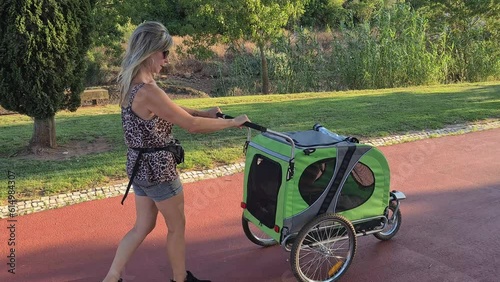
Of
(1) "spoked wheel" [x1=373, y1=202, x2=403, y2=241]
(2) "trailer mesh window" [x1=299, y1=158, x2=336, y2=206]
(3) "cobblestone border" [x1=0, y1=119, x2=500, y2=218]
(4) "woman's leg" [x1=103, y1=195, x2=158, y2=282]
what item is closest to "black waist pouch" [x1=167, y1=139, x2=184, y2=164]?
(4) "woman's leg" [x1=103, y1=195, x2=158, y2=282]

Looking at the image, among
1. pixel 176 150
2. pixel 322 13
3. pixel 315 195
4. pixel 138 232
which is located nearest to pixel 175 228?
pixel 138 232

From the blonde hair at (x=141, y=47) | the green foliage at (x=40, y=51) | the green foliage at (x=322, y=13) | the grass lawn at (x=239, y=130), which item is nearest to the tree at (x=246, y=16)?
the grass lawn at (x=239, y=130)

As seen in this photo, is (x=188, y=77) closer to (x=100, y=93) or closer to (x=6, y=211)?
(x=100, y=93)

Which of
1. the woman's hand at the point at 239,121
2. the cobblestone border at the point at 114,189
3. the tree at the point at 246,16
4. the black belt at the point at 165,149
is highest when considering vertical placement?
the tree at the point at 246,16

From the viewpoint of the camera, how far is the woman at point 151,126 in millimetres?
3152

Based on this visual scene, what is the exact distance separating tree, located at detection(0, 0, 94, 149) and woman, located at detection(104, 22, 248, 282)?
13.5ft

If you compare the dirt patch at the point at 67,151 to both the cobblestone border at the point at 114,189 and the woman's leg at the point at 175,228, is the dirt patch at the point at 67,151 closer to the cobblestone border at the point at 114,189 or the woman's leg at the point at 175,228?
the cobblestone border at the point at 114,189

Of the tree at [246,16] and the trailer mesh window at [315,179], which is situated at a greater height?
the tree at [246,16]

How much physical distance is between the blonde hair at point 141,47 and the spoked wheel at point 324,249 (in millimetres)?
1694

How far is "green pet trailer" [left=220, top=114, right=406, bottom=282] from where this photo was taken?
3.69 metres

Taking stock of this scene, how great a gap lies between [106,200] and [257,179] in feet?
7.99

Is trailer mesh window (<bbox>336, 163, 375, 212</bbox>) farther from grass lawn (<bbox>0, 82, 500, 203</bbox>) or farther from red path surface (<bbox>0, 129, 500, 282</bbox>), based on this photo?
grass lawn (<bbox>0, 82, 500, 203</bbox>)

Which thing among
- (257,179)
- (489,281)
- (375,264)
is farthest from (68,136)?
(489,281)

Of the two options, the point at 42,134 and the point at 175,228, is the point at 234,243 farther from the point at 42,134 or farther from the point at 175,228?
the point at 42,134
